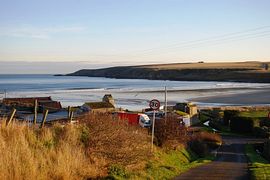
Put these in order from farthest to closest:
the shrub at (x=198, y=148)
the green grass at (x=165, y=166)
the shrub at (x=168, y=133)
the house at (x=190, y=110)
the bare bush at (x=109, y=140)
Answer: the house at (x=190, y=110)
the shrub at (x=198, y=148)
the shrub at (x=168, y=133)
the green grass at (x=165, y=166)
the bare bush at (x=109, y=140)

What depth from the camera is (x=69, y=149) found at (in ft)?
43.2

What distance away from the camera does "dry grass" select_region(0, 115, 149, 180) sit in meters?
11.0

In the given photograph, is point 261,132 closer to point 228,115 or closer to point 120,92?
point 228,115

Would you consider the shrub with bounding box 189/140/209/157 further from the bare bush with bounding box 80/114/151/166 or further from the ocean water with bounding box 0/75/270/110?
the ocean water with bounding box 0/75/270/110

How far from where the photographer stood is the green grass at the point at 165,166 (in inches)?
616

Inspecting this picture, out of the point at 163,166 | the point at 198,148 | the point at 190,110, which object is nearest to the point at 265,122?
the point at 190,110

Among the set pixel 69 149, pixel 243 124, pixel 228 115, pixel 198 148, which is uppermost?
pixel 69 149

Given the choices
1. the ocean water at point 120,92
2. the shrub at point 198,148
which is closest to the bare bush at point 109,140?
the shrub at point 198,148

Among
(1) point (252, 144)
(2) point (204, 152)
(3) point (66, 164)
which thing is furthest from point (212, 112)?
(3) point (66, 164)

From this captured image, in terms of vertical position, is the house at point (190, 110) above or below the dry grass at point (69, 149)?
below

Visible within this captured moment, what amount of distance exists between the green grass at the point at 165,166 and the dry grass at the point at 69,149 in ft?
1.93

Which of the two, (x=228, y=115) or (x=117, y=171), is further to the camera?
(x=228, y=115)

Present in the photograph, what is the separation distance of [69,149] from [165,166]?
5.82m

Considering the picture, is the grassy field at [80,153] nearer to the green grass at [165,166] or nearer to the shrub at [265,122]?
the green grass at [165,166]
